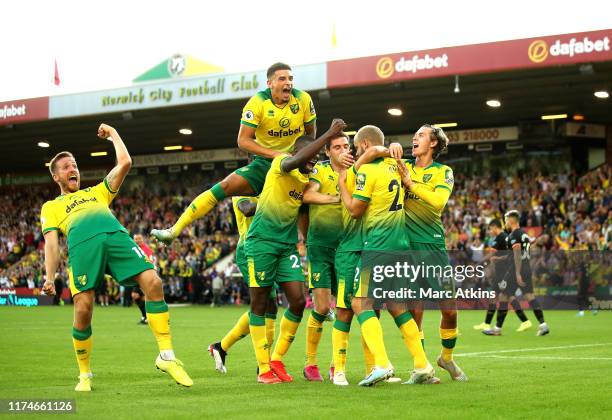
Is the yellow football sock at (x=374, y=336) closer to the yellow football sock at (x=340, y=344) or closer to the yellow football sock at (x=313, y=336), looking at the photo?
the yellow football sock at (x=340, y=344)

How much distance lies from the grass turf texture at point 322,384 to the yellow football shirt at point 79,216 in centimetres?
152

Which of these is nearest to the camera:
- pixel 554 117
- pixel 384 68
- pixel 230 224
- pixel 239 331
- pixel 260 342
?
pixel 260 342

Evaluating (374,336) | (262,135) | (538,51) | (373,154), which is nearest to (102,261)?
(262,135)

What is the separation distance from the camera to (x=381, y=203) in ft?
29.1

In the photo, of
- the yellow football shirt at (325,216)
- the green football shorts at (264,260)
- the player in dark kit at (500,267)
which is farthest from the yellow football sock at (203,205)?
the player in dark kit at (500,267)

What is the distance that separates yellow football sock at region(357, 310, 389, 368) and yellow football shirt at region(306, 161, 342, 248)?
3.80 feet

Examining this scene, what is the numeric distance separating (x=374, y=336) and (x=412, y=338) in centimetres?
40

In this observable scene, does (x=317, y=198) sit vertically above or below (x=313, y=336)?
above

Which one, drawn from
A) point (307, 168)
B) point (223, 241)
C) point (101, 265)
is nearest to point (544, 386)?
point (307, 168)

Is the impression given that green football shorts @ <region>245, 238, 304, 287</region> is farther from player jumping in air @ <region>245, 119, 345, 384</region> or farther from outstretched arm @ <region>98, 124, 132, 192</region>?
outstretched arm @ <region>98, 124, 132, 192</region>

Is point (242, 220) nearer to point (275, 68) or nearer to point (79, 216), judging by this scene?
point (275, 68)

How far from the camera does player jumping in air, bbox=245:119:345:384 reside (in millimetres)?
9438

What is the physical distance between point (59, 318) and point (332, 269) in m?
17.9

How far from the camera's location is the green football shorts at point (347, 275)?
352 inches
